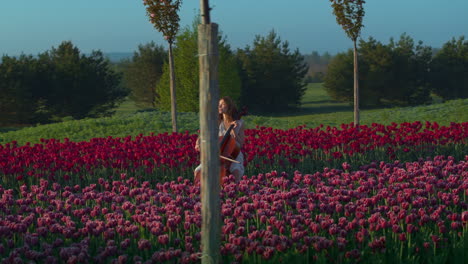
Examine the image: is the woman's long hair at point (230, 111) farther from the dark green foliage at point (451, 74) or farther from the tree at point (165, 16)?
the dark green foliage at point (451, 74)

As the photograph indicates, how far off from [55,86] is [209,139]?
3365cm

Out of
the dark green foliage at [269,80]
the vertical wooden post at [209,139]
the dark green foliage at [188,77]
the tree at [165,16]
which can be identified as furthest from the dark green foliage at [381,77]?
the vertical wooden post at [209,139]

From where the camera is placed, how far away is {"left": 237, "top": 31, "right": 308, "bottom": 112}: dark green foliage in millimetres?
43312

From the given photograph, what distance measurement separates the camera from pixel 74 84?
3631 centimetres

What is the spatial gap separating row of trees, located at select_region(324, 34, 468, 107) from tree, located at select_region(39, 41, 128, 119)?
64.4 ft

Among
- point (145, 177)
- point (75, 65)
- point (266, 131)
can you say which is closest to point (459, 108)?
point (266, 131)

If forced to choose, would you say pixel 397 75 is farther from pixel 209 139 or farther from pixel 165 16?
pixel 209 139

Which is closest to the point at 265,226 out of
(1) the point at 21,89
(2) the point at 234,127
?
(2) the point at 234,127

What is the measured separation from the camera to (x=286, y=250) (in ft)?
16.7

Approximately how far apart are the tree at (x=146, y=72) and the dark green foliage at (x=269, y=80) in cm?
692

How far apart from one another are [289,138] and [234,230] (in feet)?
19.3

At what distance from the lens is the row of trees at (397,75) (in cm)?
4556

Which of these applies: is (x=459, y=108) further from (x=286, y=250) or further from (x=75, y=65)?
(x=75, y=65)

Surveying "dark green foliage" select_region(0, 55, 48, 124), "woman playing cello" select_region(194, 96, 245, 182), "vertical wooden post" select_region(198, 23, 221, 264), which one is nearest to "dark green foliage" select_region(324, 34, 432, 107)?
"dark green foliage" select_region(0, 55, 48, 124)
